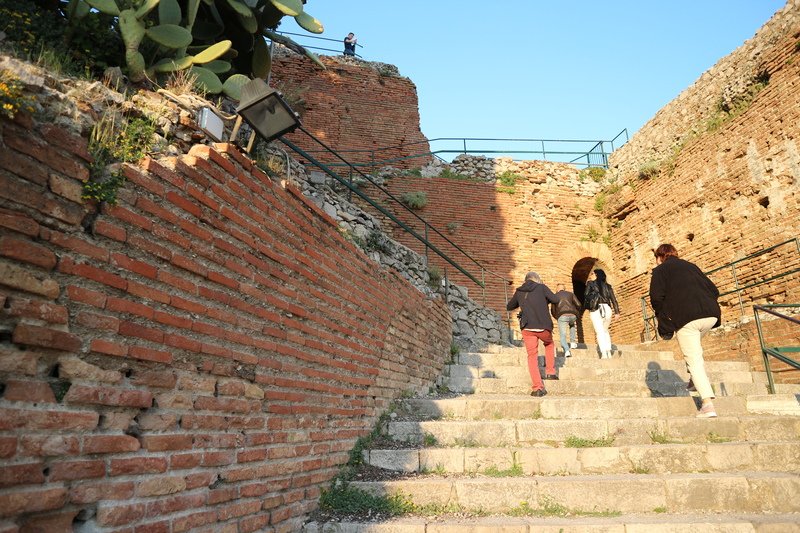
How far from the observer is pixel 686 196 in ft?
40.1

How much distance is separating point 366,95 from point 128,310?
1480 cm

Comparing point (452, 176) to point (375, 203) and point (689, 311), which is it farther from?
point (689, 311)

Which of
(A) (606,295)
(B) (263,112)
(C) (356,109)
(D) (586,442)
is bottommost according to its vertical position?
(D) (586,442)

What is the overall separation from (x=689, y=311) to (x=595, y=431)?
1.59 metres

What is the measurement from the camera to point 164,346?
2.48 metres

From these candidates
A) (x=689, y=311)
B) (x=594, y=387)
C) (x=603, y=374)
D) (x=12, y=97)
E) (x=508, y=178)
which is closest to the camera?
(x=12, y=97)

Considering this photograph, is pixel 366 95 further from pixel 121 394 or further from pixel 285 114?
pixel 121 394

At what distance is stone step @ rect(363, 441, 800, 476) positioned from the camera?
427 centimetres

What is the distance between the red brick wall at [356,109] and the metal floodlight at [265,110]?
11.5m

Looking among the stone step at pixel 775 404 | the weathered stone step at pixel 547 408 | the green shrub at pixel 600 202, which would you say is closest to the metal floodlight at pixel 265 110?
the weathered stone step at pixel 547 408

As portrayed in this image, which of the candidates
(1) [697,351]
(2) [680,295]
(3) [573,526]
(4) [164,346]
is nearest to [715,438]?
(1) [697,351]

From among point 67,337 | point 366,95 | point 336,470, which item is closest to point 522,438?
point 336,470

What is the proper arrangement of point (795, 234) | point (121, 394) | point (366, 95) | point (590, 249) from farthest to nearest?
point (366, 95), point (590, 249), point (795, 234), point (121, 394)

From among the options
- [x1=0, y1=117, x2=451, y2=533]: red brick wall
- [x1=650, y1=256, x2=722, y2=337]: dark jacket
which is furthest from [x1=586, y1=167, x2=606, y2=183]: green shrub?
[x1=0, y1=117, x2=451, y2=533]: red brick wall
